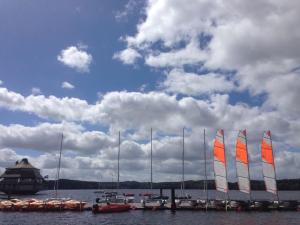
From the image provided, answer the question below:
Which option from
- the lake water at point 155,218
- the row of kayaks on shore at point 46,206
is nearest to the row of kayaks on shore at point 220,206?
the lake water at point 155,218

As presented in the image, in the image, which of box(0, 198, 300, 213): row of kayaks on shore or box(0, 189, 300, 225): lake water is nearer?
box(0, 189, 300, 225): lake water

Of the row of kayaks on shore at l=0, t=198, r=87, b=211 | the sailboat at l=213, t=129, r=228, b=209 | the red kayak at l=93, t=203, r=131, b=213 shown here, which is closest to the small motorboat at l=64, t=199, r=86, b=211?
the row of kayaks on shore at l=0, t=198, r=87, b=211

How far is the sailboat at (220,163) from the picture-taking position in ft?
283

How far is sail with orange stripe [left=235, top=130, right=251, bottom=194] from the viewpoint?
8525 centimetres

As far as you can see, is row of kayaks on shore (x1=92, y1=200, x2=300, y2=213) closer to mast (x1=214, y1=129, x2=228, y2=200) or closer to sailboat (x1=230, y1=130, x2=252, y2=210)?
sailboat (x1=230, y1=130, x2=252, y2=210)

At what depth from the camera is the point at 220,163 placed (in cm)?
8694

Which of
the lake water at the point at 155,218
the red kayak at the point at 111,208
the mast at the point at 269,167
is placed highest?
the mast at the point at 269,167

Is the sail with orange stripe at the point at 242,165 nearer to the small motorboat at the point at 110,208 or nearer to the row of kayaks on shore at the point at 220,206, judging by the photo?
the row of kayaks on shore at the point at 220,206

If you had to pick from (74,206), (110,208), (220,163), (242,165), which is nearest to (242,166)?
(242,165)

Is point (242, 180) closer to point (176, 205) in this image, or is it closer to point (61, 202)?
point (176, 205)

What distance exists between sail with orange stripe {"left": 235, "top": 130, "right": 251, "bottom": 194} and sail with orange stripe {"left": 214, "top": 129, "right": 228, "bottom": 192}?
310 centimetres

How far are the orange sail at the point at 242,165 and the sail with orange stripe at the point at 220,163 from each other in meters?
3.13

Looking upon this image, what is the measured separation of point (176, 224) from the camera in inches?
2640

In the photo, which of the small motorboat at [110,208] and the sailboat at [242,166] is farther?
the sailboat at [242,166]
